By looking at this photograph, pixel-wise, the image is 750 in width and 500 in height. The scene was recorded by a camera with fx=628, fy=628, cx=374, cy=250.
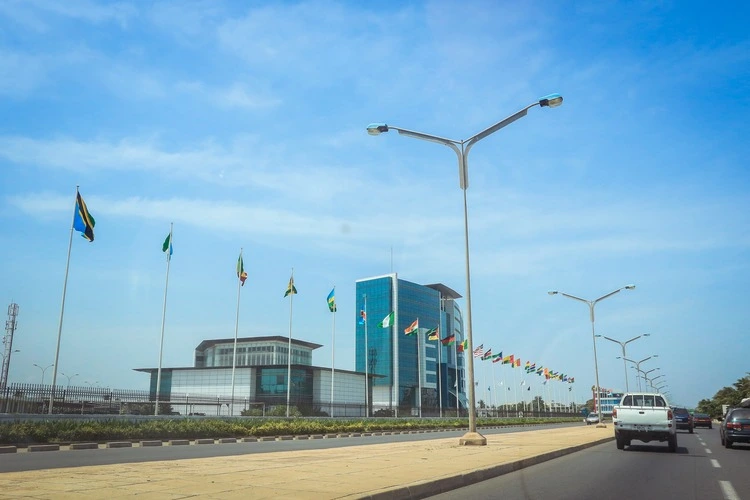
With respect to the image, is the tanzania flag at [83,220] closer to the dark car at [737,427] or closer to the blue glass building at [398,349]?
the dark car at [737,427]

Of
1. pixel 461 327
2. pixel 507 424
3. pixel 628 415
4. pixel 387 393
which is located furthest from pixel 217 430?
pixel 461 327

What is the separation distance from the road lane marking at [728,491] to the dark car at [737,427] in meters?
14.1

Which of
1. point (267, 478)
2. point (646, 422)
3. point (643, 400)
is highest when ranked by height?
point (643, 400)

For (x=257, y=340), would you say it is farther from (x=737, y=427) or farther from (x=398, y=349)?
(x=737, y=427)

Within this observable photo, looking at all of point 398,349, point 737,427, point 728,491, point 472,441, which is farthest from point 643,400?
point 398,349

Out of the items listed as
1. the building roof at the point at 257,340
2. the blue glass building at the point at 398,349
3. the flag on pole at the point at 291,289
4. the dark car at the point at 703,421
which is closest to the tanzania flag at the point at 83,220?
the flag on pole at the point at 291,289

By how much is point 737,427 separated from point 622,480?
15.3 m

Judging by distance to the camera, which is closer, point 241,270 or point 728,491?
point 728,491

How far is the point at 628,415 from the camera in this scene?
2191 cm

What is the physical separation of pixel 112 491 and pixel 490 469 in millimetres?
7737

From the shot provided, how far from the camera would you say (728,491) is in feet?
37.5

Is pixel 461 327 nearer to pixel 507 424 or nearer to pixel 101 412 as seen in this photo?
pixel 507 424

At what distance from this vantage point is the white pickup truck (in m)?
21.4

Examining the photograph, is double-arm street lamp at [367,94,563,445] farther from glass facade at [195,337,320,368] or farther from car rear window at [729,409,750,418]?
glass facade at [195,337,320,368]
